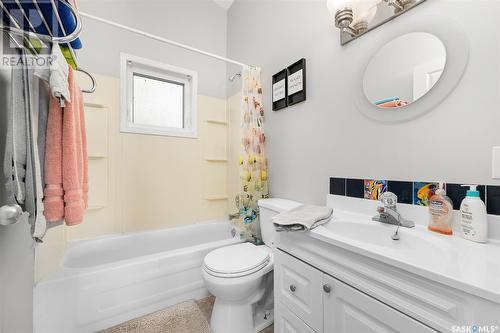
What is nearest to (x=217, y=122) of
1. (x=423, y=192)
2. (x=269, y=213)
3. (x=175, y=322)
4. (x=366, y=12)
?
(x=269, y=213)

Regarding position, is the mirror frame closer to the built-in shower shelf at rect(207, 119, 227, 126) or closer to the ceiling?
the built-in shower shelf at rect(207, 119, 227, 126)

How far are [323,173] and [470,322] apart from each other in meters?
0.94

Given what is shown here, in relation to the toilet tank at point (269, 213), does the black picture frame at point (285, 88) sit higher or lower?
higher

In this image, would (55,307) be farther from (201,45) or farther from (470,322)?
(201,45)

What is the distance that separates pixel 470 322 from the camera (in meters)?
0.49

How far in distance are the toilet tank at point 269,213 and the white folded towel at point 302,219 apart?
0.42 m

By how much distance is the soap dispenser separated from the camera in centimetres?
73

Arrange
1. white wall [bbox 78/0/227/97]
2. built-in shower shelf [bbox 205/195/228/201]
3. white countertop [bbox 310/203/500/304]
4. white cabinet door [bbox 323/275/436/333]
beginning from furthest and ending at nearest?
built-in shower shelf [bbox 205/195/228/201], white wall [bbox 78/0/227/97], white cabinet door [bbox 323/275/436/333], white countertop [bbox 310/203/500/304]

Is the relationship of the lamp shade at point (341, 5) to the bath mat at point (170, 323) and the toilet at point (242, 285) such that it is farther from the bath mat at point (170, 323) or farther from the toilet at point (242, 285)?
the bath mat at point (170, 323)

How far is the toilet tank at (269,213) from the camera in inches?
58.4

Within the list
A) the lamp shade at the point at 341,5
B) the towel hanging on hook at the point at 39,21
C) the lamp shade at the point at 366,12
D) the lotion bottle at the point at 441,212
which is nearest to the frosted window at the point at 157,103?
the towel hanging on hook at the point at 39,21

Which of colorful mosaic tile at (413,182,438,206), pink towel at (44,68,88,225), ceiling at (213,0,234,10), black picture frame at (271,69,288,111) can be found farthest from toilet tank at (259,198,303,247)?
ceiling at (213,0,234,10)

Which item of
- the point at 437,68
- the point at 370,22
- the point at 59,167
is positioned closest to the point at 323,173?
the point at 437,68

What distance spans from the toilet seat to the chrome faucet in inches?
28.6
